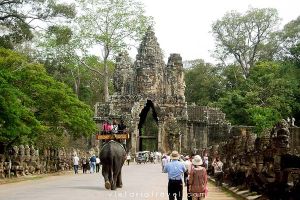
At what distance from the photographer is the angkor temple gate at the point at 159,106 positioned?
210 ft

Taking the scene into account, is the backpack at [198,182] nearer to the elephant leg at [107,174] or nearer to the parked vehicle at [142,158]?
the elephant leg at [107,174]

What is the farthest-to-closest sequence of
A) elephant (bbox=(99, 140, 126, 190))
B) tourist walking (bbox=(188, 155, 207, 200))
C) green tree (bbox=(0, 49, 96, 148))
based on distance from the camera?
1. green tree (bbox=(0, 49, 96, 148))
2. elephant (bbox=(99, 140, 126, 190))
3. tourist walking (bbox=(188, 155, 207, 200))

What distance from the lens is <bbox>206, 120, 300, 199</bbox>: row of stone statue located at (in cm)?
1209

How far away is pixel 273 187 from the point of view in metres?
13.5

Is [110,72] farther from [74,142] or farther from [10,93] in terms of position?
[10,93]

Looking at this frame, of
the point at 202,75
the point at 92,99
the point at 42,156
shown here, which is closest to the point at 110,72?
the point at 92,99

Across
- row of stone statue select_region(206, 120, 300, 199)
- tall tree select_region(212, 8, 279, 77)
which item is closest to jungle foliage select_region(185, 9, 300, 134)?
tall tree select_region(212, 8, 279, 77)

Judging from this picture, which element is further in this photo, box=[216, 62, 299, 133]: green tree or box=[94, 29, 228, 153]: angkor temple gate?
box=[216, 62, 299, 133]: green tree

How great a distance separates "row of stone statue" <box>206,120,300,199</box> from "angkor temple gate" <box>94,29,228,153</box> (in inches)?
1625

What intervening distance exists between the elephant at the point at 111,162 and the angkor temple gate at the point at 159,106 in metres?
42.2

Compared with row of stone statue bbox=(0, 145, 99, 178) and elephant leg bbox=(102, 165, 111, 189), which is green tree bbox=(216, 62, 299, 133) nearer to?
row of stone statue bbox=(0, 145, 99, 178)

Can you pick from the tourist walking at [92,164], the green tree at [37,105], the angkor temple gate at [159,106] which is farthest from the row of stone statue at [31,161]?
the angkor temple gate at [159,106]

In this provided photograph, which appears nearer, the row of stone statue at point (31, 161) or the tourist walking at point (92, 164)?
the row of stone statue at point (31, 161)

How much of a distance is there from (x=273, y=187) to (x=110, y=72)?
240 feet
